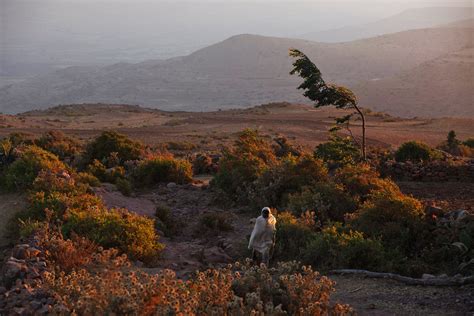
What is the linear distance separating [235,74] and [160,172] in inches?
3431

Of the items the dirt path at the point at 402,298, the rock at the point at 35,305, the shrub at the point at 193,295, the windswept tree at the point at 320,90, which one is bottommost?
the dirt path at the point at 402,298

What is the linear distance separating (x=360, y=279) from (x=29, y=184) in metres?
8.96

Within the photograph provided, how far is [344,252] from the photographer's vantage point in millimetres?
8672

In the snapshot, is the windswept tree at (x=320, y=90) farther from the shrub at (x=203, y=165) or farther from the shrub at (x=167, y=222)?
the shrub at (x=167, y=222)

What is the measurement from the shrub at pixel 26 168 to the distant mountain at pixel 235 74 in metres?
55.5

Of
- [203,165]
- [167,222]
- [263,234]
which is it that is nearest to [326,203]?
[263,234]

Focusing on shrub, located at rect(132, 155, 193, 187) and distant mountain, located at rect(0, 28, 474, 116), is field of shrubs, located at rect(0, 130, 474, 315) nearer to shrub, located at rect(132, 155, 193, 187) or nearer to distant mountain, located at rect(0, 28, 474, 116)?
shrub, located at rect(132, 155, 193, 187)

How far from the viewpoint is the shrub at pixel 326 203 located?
11.2m

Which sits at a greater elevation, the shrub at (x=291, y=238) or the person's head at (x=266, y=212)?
the person's head at (x=266, y=212)

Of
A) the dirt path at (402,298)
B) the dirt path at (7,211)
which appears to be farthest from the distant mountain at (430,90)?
the dirt path at (402,298)

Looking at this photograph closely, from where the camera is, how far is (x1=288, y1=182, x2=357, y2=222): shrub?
1118 centimetres

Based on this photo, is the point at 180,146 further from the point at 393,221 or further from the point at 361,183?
the point at 393,221

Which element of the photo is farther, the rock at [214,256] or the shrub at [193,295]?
the rock at [214,256]

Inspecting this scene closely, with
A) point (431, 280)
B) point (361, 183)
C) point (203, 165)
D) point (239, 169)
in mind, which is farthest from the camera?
point (203, 165)
